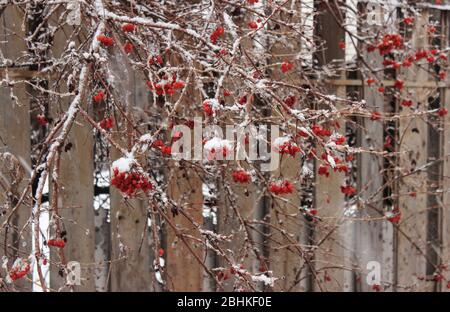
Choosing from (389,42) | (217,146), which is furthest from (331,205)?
(217,146)

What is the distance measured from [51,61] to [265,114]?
44.0 inches

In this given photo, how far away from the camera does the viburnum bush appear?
180cm

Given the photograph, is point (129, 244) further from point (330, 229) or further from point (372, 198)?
point (372, 198)

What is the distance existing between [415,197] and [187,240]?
1386 millimetres

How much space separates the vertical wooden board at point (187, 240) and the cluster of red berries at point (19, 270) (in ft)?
3.25

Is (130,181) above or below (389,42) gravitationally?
below

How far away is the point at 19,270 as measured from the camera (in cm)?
178

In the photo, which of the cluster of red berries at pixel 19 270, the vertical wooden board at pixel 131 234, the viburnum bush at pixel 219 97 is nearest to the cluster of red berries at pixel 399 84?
the viburnum bush at pixel 219 97

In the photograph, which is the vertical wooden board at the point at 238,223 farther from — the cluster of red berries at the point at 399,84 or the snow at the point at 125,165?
the snow at the point at 125,165

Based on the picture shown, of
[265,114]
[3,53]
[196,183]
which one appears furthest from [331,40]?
[3,53]

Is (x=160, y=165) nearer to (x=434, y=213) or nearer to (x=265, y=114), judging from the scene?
(x=265, y=114)

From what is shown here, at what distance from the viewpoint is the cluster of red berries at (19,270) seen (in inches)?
69.1

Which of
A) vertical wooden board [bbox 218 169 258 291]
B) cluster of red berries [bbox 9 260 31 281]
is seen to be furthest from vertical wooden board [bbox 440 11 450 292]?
cluster of red berries [bbox 9 260 31 281]
